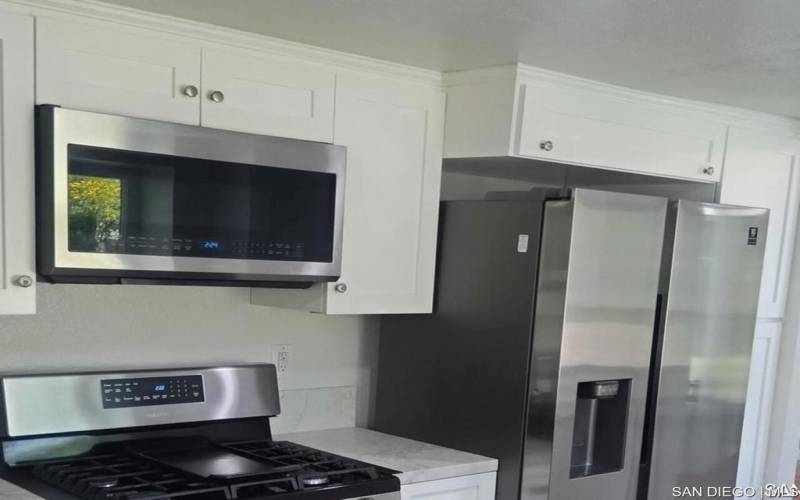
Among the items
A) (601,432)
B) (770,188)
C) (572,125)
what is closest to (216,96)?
(572,125)

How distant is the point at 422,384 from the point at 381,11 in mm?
1309

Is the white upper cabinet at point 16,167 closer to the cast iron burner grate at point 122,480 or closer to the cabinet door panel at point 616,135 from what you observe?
the cast iron burner grate at point 122,480

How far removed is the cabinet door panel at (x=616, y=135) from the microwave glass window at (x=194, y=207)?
664 mm

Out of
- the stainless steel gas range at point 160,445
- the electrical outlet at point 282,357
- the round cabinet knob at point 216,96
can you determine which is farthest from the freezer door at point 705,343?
the round cabinet knob at point 216,96

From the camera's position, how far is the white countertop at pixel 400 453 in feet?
7.34

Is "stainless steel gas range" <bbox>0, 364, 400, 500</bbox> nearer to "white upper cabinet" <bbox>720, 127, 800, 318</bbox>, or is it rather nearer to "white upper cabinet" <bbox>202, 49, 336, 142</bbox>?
"white upper cabinet" <bbox>202, 49, 336, 142</bbox>

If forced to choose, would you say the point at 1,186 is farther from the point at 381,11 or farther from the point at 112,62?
the point at 381,11

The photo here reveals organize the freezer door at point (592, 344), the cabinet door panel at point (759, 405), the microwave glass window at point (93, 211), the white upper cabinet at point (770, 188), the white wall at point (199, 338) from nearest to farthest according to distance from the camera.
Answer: the microwave glass window at point (93, 211), the white wall at point (199, 338), the freezer door at point (592, 344), the white upper cabinet at point (770, 188), the cabinet door panel at point (759, 405)

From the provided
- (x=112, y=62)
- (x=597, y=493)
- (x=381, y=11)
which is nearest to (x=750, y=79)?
(x=381, y=11)

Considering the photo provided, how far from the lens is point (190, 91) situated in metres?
2.00

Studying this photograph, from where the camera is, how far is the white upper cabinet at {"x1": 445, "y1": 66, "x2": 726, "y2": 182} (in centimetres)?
231

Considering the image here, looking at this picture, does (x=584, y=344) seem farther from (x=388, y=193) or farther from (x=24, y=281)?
(x=24, y=281)

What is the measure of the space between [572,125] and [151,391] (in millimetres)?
1532

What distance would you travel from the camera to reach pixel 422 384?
2.61 m
